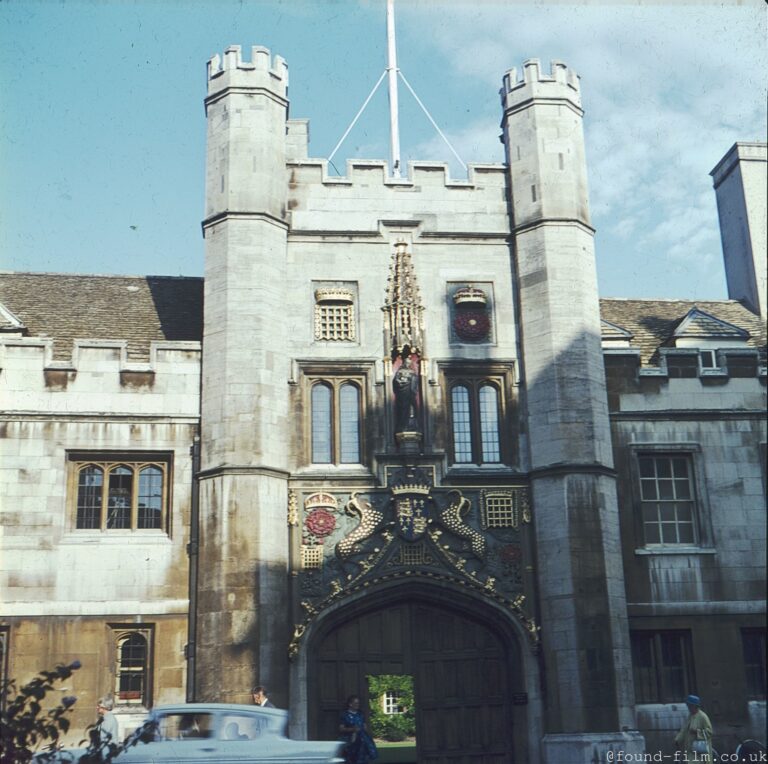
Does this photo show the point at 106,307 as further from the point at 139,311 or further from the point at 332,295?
the point at 332,295

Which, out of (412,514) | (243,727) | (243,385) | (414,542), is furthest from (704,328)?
(243,727)

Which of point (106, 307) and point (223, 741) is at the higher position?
point (106, 307)

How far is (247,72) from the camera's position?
70.6ft

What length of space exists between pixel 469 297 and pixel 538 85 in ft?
14.9

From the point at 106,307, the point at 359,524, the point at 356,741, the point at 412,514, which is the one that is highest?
the point at 106,307

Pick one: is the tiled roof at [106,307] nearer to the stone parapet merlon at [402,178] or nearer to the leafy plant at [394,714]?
the stone parapet merlon at [402,178]

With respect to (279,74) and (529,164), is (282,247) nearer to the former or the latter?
(279,74)

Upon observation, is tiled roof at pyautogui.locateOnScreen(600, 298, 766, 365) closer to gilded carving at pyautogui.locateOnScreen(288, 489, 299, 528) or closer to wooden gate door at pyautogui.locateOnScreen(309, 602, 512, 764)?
wooden gate door at pyautogui.locateOnScreen(309, 602, 512, 764)

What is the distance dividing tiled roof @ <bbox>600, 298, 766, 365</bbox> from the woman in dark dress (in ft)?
31.6

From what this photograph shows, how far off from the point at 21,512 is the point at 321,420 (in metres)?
5.32

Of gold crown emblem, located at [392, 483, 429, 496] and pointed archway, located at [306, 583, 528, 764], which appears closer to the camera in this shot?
pointed archway, located at [306, 583, 528, 764]

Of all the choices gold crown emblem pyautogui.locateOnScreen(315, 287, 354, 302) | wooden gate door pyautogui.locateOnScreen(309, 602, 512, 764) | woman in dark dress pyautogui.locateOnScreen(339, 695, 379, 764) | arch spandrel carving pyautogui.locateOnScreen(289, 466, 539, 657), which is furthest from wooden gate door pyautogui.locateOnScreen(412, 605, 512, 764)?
gold crown emblem pyautogui.locateOnScreen(315, 287, 354, 302)

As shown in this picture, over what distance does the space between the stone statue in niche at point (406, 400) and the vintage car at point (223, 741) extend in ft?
21.0

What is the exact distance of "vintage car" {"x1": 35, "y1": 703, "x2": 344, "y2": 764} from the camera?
45.8ft
